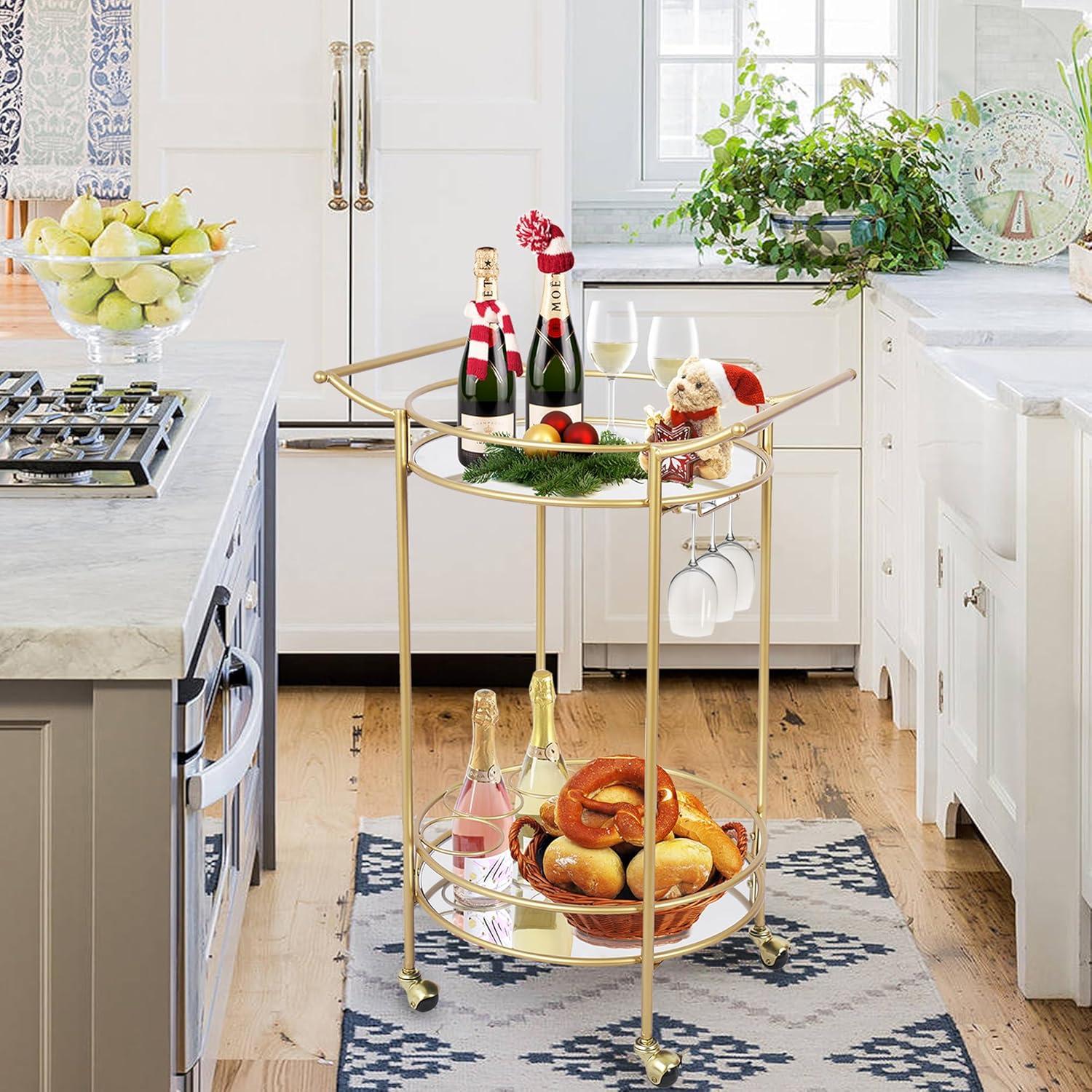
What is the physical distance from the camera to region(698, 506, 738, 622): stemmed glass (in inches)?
81.5

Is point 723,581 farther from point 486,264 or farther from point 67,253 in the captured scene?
point 67,253

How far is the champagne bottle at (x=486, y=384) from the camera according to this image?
216 cm

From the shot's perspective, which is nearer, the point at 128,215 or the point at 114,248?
the point at 114,248

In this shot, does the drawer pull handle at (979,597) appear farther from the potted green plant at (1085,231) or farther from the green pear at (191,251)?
the green pear at (191,251)

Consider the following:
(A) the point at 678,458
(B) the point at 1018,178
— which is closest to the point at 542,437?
(A) the point at 678,458

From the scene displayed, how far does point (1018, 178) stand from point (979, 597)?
1.51 metres

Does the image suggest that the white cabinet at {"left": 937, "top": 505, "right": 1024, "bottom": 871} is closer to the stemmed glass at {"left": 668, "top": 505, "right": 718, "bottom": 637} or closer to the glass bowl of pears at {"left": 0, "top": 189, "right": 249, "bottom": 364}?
the stemmed glass at {"left": 668, "top": 505, "right": 718, "bottom": 637}

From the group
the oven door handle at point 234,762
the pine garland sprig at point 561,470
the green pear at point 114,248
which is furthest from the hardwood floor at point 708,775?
the green pear at point 114,248

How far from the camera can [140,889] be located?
1.27 meters

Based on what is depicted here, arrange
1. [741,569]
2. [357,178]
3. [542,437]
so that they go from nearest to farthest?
[542,437] < [741,569] < [357,178]

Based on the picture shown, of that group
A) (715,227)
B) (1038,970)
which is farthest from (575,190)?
(1038,970)

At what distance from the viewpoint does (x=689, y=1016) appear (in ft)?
7.47

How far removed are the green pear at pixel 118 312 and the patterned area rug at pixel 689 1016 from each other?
100 centimetres

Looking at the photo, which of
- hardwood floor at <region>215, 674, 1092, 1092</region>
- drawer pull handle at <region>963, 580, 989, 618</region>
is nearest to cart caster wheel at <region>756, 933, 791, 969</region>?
hardwood floor at <region>215, 674, 1092, 1092</region>
